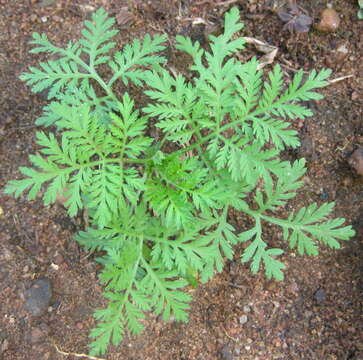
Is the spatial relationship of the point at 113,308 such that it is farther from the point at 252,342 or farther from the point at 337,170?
the point at 337,170

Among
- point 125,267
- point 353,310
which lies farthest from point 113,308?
point 353,310

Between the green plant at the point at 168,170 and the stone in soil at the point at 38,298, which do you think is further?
the stone in soil at the point at 38,298

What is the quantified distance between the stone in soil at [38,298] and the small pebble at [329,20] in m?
2.79

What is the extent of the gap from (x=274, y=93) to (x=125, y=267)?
1340 mm

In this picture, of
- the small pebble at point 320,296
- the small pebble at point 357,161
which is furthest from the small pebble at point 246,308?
the small pebble at point 357,161

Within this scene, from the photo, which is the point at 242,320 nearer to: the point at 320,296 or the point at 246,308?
the point at 246,308

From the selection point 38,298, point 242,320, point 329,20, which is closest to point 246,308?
point 242,320

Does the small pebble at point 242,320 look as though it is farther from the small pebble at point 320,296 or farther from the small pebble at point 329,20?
the small pebble at point 329,20

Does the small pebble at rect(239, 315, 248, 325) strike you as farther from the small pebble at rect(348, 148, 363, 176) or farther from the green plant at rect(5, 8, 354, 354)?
the small pebble at rect(348, 148, 363, 176)

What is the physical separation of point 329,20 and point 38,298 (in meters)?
2.94

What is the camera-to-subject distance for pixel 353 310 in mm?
3225

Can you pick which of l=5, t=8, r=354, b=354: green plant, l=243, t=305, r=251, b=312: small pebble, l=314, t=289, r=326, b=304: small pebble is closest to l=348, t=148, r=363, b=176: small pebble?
l=5, t=8, r=354, b=354: green plant

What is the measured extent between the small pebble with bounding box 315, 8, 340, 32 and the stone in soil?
2.79 m

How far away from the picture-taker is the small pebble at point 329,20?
3416 millimetres
